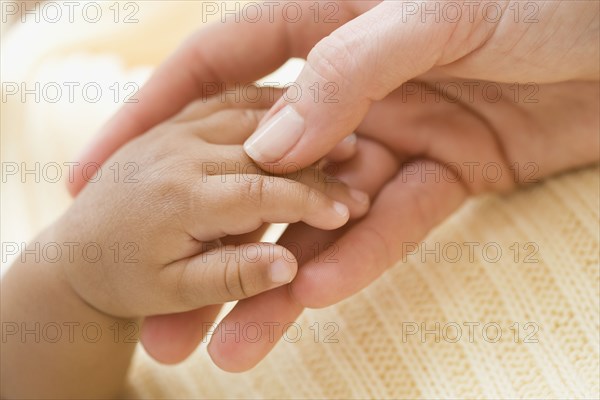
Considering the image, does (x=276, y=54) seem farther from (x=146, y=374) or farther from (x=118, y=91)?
(x=146, y=374)

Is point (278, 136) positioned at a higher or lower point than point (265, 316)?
higher

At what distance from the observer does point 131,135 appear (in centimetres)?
105

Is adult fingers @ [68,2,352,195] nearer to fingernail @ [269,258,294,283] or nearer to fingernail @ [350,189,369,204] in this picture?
fingernail @ [350,189,369,204]

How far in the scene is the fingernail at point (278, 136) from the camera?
0.80 metres

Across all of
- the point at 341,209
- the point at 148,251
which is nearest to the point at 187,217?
the point at 148,251

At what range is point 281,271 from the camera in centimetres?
76

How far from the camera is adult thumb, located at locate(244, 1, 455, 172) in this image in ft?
2.55

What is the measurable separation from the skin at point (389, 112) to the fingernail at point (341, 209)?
0.07 meters

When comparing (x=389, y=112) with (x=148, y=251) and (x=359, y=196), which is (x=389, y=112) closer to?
(x=359, y=196)

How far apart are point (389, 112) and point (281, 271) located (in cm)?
36

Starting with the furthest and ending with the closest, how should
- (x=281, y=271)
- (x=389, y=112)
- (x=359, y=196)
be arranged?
1. (x=389, y=112)
2. (x=359, y=196)
3. (x=281, y=271)

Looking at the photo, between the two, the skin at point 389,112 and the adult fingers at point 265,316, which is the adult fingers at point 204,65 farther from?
the adult fingers at point 265,316

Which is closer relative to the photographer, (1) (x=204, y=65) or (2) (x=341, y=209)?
(2) (x=341, y=209)

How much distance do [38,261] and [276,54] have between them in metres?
0.47
